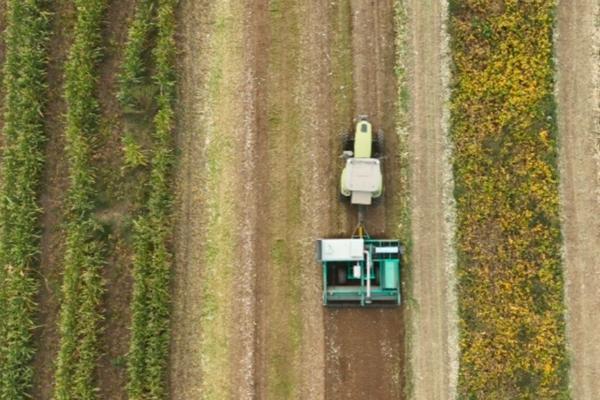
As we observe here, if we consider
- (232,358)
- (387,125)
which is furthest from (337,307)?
(387,125)

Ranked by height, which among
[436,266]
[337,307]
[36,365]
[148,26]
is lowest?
[36,365]

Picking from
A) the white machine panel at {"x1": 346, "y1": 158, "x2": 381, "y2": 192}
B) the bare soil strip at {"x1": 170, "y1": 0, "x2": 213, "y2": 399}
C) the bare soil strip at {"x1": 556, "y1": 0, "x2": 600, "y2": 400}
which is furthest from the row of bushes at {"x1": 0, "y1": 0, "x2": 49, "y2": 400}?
the bare soil strip at {"x1": 556, "y1": 0, "x2": 600, "y2": 400}

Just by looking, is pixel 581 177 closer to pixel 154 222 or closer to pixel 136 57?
pixel 154 222

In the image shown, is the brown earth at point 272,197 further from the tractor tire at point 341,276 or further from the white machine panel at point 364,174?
the white machine panel at point 364,174

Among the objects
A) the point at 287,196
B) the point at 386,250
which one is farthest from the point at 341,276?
the point at 287,196

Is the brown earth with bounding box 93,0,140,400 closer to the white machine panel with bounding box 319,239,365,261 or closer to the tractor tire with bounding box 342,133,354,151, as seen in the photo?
the white machine panel with bounding box 319,239,365,261

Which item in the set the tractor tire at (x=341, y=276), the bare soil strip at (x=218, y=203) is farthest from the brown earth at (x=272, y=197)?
the tractor tire at (x=341, y=276)

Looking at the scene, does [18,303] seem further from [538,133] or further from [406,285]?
[538,133]
